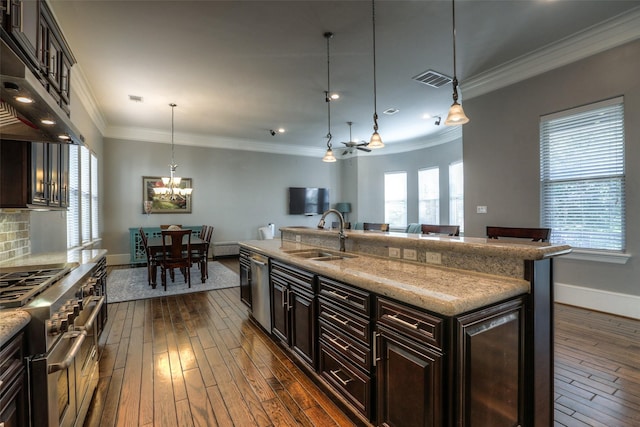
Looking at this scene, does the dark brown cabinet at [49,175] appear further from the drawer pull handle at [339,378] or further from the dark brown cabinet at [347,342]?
the drawer pull handle at [339,378]

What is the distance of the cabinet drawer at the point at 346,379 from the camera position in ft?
5.34

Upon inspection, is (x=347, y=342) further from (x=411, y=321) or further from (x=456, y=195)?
(x=456, y=195)

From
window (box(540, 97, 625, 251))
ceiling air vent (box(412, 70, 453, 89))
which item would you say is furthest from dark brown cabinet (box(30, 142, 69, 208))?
window (box(540, 97, 625, 251))

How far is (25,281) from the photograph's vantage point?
5.17ft

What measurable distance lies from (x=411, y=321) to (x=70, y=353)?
61.2 inches

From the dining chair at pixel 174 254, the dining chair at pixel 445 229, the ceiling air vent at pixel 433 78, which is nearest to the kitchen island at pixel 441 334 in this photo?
the dining chair at pixel 445 229

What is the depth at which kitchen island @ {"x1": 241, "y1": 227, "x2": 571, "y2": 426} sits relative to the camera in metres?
1.26

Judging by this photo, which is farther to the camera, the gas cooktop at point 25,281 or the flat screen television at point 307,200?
the flat screen television at point 307,200

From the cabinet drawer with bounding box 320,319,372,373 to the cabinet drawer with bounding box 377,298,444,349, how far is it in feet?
0.87

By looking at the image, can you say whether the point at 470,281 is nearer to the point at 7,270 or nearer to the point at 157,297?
the point at 7,270

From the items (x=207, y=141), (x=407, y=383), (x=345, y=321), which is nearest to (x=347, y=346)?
(x=345, y=321)

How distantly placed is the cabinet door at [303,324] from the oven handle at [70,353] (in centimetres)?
130

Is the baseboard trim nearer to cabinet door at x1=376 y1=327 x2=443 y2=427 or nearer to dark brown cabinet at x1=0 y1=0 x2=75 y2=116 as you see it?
cabinet door at x1=376 y1=327 x2=443 y2=427

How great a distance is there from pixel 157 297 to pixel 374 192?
657cm
